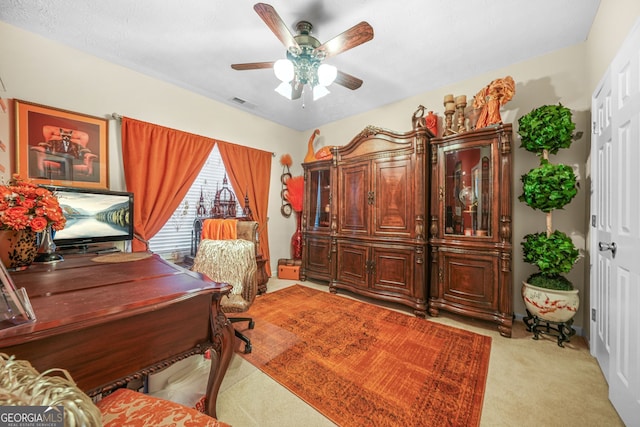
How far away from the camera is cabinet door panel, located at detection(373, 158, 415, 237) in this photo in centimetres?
280

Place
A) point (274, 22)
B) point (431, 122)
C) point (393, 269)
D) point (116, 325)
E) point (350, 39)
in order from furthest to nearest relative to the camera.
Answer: point (431, 122) < point (393, 269) < point (350, 39) < point (274, 22) < point (116, 325)

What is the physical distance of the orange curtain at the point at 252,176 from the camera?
351 cm

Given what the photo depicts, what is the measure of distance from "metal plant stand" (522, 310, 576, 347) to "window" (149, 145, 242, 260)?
12.7ft

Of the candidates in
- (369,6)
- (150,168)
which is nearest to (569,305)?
(369,6)

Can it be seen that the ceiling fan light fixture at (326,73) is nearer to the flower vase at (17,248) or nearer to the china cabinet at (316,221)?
the china cabinet at (316,221)

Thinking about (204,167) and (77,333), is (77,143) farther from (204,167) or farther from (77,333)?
(77,333)

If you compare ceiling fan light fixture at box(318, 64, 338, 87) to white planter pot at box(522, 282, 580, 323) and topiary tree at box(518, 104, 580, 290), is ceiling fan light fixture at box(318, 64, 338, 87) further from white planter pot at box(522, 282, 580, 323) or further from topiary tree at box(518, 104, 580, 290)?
white planter pot at box(522, 282, 580, 323)

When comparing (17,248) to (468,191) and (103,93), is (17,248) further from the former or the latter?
(468,191)

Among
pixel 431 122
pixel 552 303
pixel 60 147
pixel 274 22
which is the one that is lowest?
pixel 552 303

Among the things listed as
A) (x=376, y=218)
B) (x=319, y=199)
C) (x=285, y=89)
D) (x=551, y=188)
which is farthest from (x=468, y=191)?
(x=285, y=89)

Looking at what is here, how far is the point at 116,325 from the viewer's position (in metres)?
0.89

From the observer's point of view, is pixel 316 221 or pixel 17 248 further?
pixel 316 221

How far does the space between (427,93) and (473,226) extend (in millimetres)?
1853

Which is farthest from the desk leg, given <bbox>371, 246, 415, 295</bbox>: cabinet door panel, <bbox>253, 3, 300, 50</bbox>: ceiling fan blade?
<bbox>371, 246, 415, 295</bbox>: cabinet door panel
